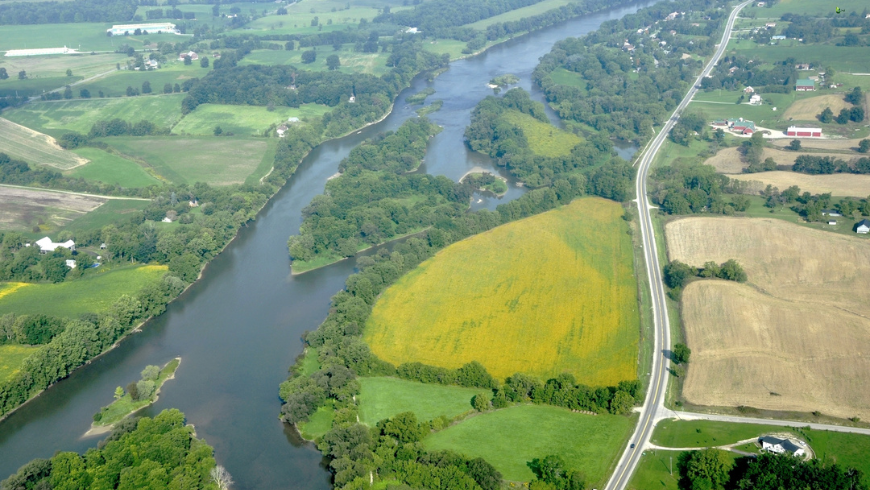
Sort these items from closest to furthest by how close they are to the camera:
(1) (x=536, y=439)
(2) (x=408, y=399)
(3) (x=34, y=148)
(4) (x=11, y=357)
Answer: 1. (1) (x=536, y=439)
2. (2) (x=408, y=399)
3. (4) (x=11, y=357)
4. (3) (x=34, y=148)

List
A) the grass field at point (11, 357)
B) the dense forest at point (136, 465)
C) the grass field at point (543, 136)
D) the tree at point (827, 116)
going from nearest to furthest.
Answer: the dense forest at point (136, 465) < the grass field at point (11, 357) < the grass field at point (543, 136) < the tree at point (827, 116)

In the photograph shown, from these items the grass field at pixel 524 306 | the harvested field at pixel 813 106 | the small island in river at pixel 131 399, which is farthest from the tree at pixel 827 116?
the small island in river at pixel 131 399

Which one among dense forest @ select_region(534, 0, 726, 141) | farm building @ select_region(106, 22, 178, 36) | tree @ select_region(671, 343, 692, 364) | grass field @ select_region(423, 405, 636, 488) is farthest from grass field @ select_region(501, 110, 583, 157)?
farm building @ select_region(106, 22, 178, 36)

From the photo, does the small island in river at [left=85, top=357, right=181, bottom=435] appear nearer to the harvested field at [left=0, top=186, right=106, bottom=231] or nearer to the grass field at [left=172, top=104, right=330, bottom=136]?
the harvested field at [left=0, top=186, right=106, bottom=231]

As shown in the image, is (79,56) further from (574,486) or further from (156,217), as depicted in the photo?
(574,486)

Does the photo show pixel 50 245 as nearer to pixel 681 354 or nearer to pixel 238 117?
pixel 238 117

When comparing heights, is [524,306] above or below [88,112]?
below

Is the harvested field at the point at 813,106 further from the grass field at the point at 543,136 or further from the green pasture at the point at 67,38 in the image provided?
the green pasture at the point at 67,38

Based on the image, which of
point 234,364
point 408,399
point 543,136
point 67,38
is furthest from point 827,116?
point 67,38
